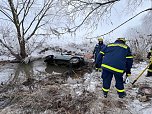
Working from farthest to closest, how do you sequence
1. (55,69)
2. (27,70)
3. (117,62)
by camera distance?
(27,70) < (55,69) < (117,62)

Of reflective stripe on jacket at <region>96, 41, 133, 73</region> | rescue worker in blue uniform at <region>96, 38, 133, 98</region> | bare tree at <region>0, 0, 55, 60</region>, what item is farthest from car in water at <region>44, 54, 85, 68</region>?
reflective stripe on jacket at <region>96, 41, 133, 73</region>

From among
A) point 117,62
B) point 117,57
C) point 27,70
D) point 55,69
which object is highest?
point 117,57

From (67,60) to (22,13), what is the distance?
20.2 ft

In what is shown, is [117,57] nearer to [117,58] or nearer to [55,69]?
[117,58]

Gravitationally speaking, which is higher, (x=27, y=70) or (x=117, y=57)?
(x=117, y=57)

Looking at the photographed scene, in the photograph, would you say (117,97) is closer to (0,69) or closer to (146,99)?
(146,99)

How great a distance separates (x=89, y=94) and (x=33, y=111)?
1572 mm

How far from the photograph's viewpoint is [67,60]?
1332 centimetres

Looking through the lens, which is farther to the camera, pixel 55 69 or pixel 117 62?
pixel 55 69

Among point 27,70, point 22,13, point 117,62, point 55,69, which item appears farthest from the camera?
point 22,13

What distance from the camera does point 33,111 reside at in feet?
19.9

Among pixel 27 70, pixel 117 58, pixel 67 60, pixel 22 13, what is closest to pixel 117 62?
pixel 117 58

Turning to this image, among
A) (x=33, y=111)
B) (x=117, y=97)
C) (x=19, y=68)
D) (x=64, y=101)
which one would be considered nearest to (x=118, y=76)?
(x=117, y=97)

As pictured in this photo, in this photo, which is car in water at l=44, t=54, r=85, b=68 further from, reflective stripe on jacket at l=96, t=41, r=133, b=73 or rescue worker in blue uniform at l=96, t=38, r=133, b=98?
reflective stripe on jacket at l=96, t=41, r=133, b=73
